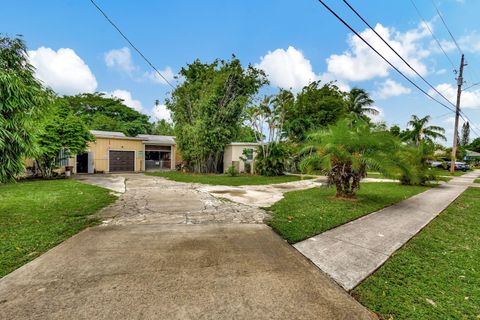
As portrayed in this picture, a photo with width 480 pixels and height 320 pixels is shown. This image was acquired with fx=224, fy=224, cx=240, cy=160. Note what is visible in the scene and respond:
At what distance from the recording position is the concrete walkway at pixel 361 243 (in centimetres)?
279

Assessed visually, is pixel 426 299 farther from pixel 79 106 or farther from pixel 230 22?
pixel 79 106

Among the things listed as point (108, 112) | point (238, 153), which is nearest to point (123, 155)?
point (238, 153)

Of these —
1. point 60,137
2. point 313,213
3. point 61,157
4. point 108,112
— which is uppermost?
point 108,112

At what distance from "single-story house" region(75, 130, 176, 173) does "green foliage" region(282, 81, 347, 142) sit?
37.8ft

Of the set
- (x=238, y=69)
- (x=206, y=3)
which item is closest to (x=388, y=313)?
(x=206, y=3)

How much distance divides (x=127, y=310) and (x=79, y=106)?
3586 cm

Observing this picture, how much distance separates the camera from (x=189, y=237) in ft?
12.2

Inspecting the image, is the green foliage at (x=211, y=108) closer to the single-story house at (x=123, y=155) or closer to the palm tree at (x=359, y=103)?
the single-story house at (x=123, y=155)

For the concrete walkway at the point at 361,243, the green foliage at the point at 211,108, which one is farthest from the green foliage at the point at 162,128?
the concrete walkway at the point at 361,243

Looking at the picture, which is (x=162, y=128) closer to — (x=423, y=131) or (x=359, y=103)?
(x=359, y=103)

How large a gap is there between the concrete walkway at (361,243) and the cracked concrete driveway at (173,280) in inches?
9.9

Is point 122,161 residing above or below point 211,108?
below

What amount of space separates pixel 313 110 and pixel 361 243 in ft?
68.5

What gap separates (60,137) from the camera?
11.7 meters
